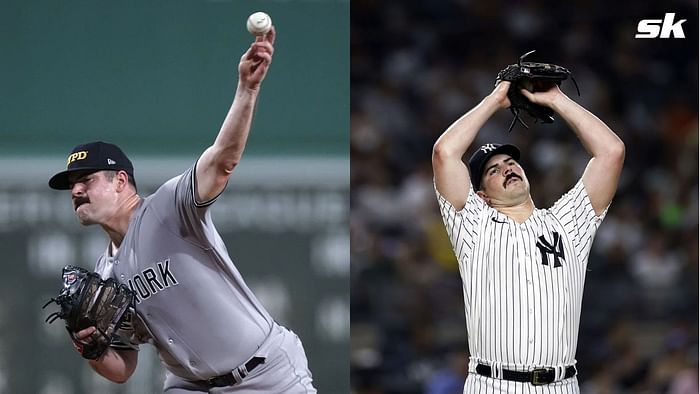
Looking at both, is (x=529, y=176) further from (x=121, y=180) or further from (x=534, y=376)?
(x=121, y=180)

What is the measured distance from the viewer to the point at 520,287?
2.83m

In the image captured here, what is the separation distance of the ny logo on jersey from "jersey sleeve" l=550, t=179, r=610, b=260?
46mm

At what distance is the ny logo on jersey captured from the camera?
2842 millimetres

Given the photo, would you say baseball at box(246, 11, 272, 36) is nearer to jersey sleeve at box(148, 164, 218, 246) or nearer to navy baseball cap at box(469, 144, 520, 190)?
jersey sleeve at box(148, 164, 218, 246)

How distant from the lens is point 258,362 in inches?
109

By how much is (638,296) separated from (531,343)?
2.54 m

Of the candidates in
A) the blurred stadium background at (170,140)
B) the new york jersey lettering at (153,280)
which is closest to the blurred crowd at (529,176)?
the blurred stadium background at (170,140)

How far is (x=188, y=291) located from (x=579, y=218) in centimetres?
112

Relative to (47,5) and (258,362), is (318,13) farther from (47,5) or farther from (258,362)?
(258,362)

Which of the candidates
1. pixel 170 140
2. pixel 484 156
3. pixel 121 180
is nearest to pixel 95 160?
pixel 121 180

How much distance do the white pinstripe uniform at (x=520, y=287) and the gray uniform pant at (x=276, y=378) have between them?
0.47 m
